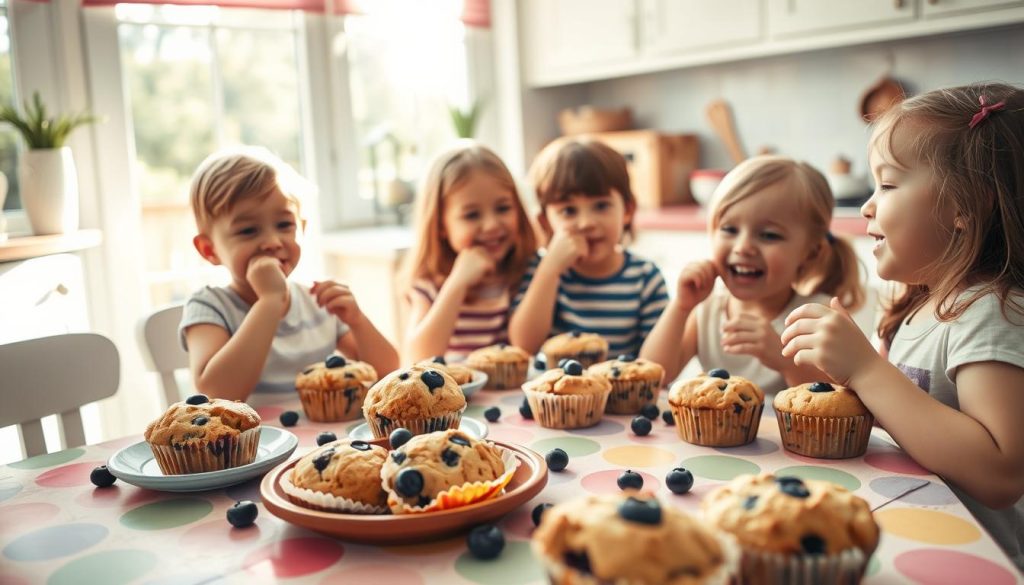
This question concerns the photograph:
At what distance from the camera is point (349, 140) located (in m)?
3.83

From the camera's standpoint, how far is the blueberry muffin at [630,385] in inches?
54.7

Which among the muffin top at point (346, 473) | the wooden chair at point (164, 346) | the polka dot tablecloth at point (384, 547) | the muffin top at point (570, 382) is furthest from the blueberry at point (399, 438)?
the wooden chair at point (164, 346)

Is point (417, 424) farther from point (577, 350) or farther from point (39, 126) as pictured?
point (39, 126)

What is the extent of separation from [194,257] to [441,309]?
5.96 feet

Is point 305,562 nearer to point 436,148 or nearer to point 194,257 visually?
point 194,257

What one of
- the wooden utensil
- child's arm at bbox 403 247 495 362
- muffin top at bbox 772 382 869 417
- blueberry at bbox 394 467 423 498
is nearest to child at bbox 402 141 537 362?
child's arm at bbox 403 247 495 362

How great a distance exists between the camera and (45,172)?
2.72 meters

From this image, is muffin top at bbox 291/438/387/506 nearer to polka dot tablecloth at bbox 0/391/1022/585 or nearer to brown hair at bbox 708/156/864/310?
polka dot tablecloth at bbox 0/391/1022/585

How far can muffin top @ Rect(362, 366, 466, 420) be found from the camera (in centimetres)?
117

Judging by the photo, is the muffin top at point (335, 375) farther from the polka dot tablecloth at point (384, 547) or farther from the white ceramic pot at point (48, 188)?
the white ceramic pot at point (48, 188)

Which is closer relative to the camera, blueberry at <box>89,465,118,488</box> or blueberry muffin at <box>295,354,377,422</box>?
blueberry at <box>89,465,118,488</box>

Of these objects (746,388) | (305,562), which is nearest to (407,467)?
(305,562)

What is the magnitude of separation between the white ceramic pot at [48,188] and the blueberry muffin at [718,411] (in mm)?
2393

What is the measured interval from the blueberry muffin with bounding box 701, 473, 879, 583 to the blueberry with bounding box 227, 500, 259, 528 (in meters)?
0.54
